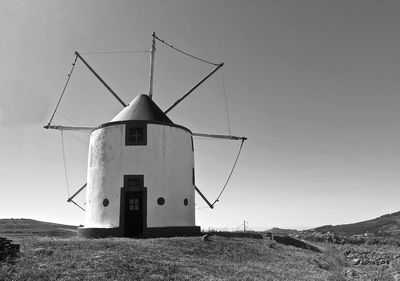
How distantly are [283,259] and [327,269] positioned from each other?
6.75 feet

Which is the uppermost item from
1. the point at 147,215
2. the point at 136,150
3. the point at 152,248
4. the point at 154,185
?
the point at 136,150

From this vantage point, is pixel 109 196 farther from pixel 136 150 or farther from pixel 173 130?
pixel 173 130

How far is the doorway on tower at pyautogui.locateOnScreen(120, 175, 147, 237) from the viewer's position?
21.1 metres

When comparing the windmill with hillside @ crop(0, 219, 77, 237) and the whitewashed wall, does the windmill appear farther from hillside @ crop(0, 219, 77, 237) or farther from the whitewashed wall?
hillside @ crop(0, 219, 77, 237)

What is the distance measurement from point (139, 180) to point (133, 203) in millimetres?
1268

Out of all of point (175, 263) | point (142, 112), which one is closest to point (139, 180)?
point (142, 112)

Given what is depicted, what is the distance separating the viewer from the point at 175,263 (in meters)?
13.6

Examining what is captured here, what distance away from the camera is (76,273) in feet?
38.1

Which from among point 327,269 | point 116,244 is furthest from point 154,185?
point 327,269

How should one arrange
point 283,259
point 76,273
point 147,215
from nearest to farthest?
point 76,273 → point 283,259 → point 147,215

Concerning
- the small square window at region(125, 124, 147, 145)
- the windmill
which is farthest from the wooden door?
the small square window at region(125, 124, 147, 145)

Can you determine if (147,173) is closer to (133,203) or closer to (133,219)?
(133,203)

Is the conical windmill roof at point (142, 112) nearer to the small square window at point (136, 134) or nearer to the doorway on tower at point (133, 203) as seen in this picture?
the small square window at point (136, 134)

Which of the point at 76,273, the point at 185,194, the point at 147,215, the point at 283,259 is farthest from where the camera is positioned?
the point at 185,194
